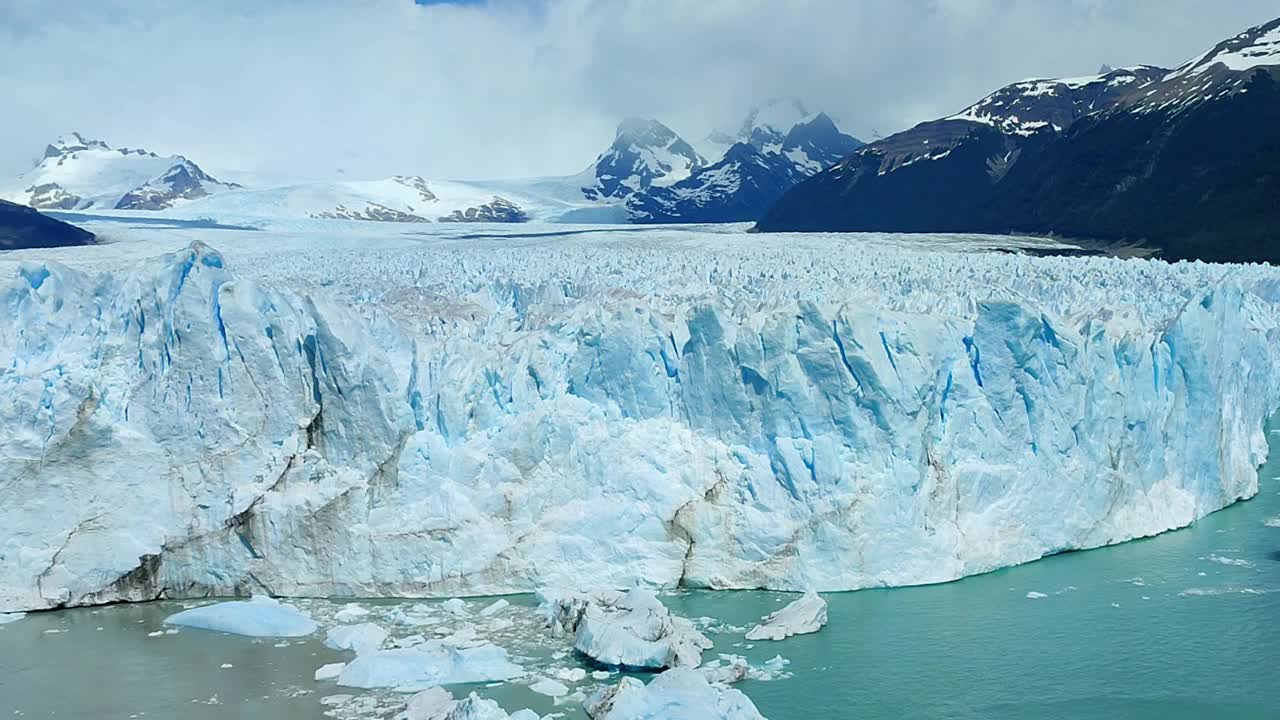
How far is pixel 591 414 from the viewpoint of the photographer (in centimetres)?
1073

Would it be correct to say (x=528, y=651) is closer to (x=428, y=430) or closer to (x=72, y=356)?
(x=428, y=430)

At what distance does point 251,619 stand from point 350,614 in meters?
0.77

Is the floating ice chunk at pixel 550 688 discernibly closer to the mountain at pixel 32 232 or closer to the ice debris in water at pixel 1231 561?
the ice debris in water at pixel 1231 561

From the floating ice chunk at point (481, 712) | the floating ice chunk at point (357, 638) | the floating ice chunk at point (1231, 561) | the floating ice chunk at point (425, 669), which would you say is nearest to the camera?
the floating ice chunk at point (481, 712)

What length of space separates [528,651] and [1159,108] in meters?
40.5

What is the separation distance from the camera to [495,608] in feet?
31.1

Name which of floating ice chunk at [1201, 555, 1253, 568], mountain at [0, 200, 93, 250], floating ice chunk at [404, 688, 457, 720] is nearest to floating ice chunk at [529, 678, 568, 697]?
floating ice chunk at [404, 688, 457, 720]

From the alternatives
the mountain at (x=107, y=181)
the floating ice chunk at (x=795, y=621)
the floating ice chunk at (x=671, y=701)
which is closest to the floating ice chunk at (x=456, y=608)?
the floating ice chunk at (x=671, y=701)

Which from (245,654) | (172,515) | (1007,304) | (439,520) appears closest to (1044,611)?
(1007,304)

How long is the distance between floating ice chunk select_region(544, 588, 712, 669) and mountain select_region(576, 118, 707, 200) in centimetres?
5672

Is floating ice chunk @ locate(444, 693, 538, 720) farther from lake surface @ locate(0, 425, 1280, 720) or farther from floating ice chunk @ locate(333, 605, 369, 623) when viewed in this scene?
floating ice chunk @ locate(333, 605, 369, 623)

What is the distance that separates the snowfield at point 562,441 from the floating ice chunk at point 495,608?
1.15 ft

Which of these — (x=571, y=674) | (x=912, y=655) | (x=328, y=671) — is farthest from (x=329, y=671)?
(x=912, y=655)

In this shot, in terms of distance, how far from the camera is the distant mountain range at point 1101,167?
3591 cm
